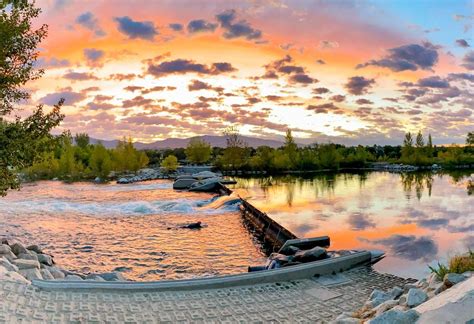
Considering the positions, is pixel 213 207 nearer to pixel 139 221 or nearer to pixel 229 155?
pixel 139 221

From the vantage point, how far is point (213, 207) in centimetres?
2928

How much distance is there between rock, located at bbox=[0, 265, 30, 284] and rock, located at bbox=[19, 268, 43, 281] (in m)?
0.26

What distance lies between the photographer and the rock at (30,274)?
29.1 ft

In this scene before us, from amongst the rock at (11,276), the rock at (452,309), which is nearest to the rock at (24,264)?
the rock at (11,276)

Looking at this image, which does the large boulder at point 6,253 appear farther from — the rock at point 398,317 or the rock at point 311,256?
the rock at point 398,317

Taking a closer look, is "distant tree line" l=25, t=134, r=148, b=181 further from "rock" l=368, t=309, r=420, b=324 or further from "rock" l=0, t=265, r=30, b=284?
"rock" l=368, t=309, r=420, b=324

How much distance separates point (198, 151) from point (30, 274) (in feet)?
249

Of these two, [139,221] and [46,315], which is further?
[139,221]

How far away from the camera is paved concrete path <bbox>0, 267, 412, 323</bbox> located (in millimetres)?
7031

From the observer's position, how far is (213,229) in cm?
2142

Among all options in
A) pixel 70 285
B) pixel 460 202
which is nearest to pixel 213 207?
pixel 460 202

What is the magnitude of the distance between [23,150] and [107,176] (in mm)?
56008

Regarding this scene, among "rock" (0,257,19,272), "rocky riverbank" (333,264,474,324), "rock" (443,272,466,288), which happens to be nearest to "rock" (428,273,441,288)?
"rocky riverbank" (333,264,474,324)

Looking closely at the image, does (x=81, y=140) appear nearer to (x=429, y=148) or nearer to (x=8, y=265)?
(x=429, y=148)
